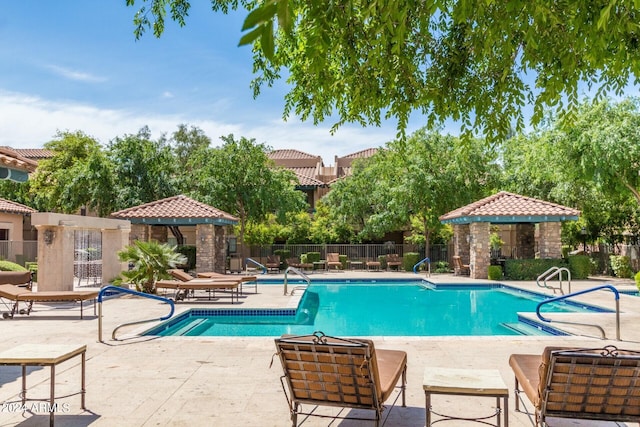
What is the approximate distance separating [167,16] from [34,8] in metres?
4.61

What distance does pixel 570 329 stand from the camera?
1009 cm

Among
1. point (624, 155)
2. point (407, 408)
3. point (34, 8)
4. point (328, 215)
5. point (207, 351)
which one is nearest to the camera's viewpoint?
point (407, 408)

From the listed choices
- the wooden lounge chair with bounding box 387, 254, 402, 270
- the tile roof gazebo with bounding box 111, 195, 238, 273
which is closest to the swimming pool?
the tile roof gazebo with bounding box 111, 195, 238, 273

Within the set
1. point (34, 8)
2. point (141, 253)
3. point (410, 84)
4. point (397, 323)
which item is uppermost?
point (34, 8)

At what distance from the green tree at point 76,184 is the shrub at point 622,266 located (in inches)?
980

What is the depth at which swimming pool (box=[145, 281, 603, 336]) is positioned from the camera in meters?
12.0

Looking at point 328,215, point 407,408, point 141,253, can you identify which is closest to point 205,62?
point 141,253

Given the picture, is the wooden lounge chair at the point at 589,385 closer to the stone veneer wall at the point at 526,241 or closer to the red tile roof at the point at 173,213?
the red tile roof at the point at 173,213

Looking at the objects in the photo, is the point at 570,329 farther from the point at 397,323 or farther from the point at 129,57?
the point at 129,57

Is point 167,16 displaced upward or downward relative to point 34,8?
downward

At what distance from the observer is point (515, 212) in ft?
73.6

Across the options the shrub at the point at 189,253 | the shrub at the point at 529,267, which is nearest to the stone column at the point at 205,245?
the shrub at the point at 189,253

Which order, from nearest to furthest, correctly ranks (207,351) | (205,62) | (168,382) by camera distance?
1. (168,382)
2. (207,351)
3. (205,62)

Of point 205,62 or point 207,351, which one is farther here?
point 205,62
